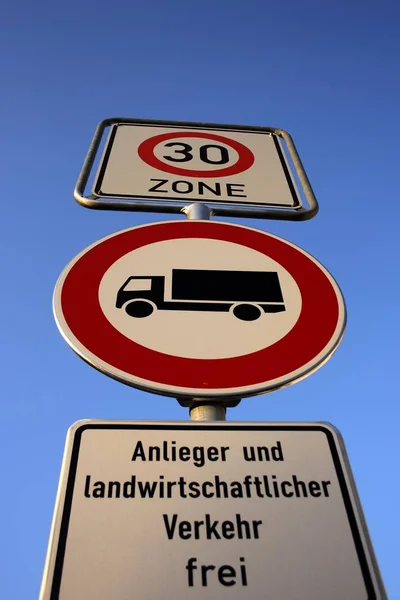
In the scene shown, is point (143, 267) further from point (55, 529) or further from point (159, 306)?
point (55, 529)

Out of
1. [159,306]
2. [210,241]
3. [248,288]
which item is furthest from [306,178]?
[159,306]

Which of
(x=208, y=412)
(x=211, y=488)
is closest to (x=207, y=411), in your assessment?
(x=208, y=412)

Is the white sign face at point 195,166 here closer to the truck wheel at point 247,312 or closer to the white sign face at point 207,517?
the truck wheel at point 247,312

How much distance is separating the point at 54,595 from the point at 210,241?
0.68 m

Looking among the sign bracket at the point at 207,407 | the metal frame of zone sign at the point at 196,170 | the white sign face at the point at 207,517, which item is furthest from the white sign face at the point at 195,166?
the white sign face at the point at 207,517

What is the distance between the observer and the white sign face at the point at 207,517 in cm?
50

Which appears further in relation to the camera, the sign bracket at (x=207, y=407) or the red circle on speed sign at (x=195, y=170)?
the red circle on speed sign at (x=195, y=170)

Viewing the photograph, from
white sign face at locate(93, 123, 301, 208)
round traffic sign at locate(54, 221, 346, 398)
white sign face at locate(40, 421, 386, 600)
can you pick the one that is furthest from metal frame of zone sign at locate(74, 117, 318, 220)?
white sign face at locate(40, 421, 386, 600)

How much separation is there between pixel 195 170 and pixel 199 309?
637 mm

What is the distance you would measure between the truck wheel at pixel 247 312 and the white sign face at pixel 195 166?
46 cm

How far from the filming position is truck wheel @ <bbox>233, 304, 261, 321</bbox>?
0.84 metres

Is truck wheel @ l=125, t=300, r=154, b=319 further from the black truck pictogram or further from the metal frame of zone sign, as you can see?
the metal frame of zone sign

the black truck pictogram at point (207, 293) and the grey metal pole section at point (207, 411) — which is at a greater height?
the black truck pictogram at point (207, 293)

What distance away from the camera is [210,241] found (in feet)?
3.33
